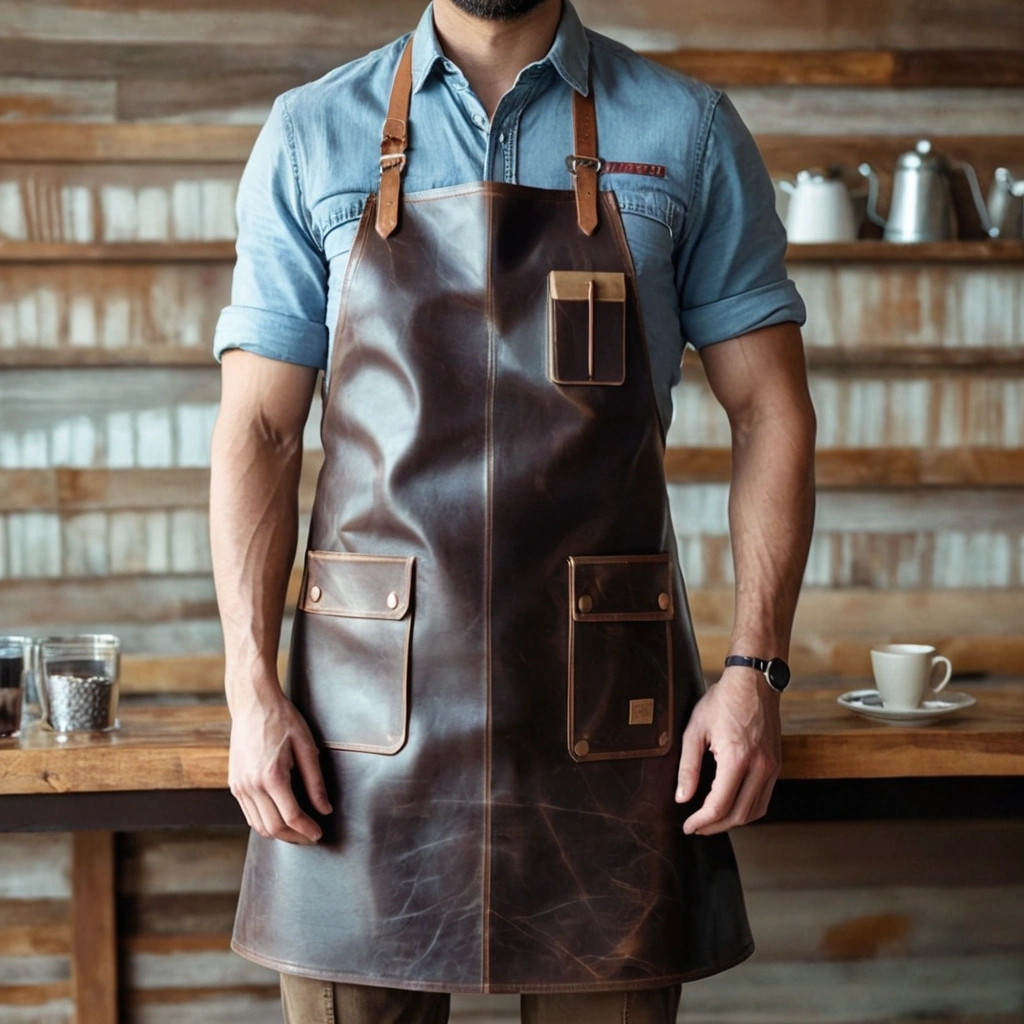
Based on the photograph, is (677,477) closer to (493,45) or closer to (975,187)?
(975,187)

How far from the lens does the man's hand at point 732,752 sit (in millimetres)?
1347

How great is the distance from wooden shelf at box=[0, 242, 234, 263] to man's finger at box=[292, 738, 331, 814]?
124 cm

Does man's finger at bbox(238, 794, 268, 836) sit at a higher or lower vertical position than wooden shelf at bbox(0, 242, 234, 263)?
lower

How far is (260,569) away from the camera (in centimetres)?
142

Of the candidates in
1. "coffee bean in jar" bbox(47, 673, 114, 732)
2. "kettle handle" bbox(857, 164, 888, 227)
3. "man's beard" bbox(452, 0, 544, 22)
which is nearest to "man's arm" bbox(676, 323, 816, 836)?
"man's beard" bbox(452, 0, 544, 22)

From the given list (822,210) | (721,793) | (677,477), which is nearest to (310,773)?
(721,793)

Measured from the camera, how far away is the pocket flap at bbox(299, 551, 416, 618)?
4.36 feet

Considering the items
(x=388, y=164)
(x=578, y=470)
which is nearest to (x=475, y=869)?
(x=578, y=470)

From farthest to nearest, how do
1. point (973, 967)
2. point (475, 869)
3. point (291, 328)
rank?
point (973, 967) → point (291, 328) → point (475, 869)

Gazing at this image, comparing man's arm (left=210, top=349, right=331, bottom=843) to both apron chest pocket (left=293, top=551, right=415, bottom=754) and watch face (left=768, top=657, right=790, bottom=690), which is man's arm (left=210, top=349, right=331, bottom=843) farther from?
watch face (left=768, top=657, right=790, bottom=690)

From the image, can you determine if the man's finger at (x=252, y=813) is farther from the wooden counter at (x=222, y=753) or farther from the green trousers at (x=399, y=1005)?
the wooden counter at (x=222, y=753)

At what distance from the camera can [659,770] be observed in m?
1.36

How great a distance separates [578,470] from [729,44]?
1.40m

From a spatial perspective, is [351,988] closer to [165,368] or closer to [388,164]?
[388,164]
